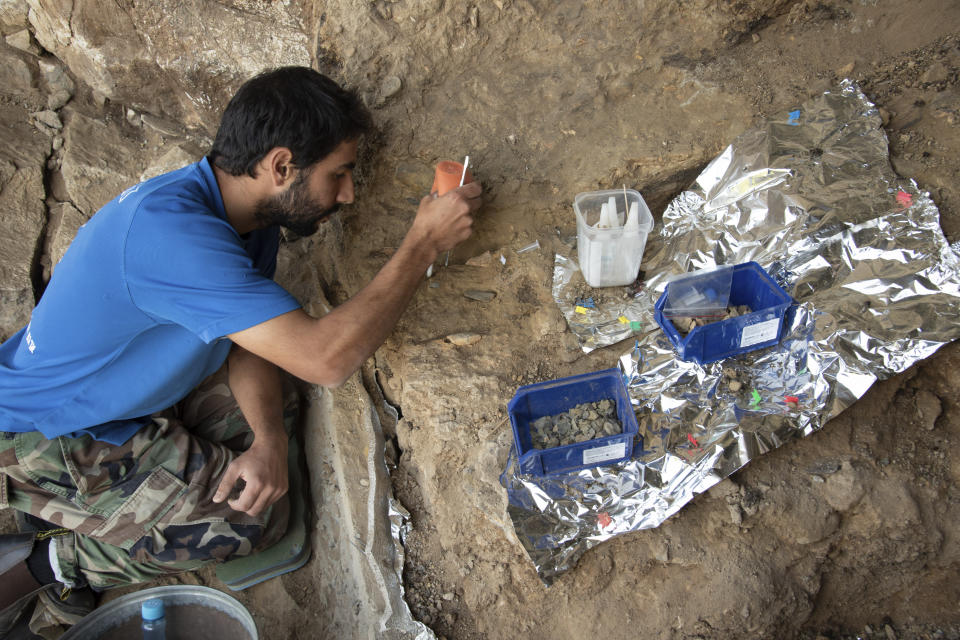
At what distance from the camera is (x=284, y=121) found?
5.49 ft

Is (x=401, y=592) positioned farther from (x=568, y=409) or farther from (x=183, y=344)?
(x=183, y=344)

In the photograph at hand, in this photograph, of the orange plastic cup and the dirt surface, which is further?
the orange plastic cup

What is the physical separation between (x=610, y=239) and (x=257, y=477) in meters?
1.33

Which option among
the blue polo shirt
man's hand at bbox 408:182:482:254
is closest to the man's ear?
the blue polo shirt

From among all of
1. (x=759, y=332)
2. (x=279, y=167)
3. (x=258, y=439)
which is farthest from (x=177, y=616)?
(x=759, y=332)

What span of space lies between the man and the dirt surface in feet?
1.02

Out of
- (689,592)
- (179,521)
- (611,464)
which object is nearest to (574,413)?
(611,464)

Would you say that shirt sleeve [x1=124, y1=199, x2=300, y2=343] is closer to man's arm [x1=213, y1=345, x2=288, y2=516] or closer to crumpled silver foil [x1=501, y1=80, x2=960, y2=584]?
man's arm [x1=213, y1=345, x2=288, y2=516]

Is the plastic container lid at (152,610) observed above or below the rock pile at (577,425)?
below

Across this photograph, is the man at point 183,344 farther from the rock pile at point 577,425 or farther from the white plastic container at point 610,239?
the rock pile at point 577,425

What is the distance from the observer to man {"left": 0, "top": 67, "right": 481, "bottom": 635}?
1575 mm

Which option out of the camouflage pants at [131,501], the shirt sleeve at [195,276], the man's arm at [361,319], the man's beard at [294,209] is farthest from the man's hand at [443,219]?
the camouflage pants at [131,501]

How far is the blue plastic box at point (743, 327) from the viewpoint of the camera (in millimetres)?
1641

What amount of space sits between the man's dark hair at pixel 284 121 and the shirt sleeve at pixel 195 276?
252 millimetres
